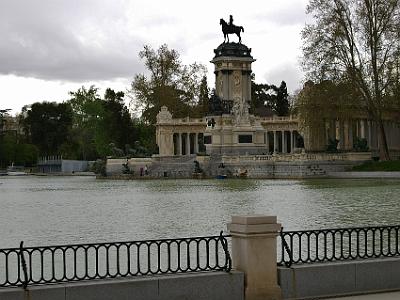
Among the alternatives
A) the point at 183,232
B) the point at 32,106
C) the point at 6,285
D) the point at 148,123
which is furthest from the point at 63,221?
the point at 32,106

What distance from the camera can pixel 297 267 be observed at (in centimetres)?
1269

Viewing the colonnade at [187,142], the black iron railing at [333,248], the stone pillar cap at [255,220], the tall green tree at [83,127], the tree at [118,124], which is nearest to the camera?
the stone pillar cap at [255,220]

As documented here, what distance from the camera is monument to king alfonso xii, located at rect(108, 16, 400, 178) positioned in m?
70.7

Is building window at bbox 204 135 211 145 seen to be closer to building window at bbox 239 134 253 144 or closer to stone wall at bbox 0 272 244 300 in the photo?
building window at bbox 239 134 253 144

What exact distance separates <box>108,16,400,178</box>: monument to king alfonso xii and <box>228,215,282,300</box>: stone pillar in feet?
182

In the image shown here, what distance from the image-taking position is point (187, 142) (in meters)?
104

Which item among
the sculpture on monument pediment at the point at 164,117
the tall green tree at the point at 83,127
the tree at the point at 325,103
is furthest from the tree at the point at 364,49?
the tall green tree at the point at 83,127

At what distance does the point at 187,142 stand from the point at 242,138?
2022 centimetres

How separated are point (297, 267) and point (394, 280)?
1.64 meters

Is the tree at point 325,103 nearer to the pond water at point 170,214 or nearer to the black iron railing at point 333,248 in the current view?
the pond water at point 170,214

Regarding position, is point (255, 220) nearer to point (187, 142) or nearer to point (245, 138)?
point (245, 138)

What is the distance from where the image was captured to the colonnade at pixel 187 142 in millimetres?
103375

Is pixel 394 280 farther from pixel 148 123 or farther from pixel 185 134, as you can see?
pixel 148 123

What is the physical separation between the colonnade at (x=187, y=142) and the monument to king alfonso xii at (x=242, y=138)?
14cm
